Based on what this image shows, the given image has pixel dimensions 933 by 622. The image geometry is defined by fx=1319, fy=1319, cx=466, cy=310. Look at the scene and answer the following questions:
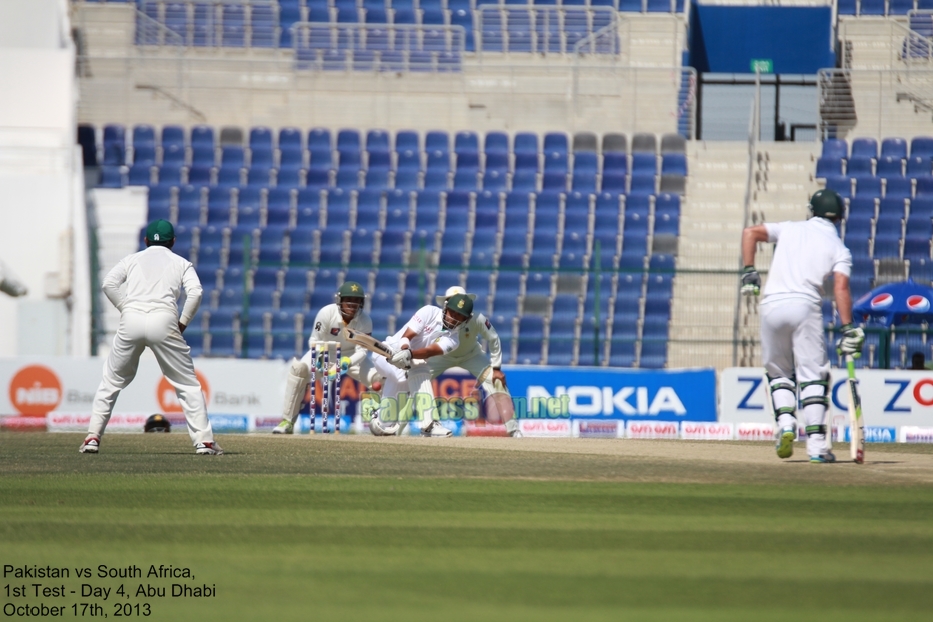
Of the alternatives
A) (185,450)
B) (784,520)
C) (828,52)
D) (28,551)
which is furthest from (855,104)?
(28,551)

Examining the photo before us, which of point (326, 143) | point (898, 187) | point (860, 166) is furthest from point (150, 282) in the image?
point (860, 166)

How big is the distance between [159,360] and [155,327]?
305mm

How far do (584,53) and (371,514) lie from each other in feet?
70.1

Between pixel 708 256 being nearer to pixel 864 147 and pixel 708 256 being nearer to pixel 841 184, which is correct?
pixel 841 184

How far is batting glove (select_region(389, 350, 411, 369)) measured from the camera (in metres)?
14.6

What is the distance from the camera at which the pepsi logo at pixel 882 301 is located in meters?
19.3

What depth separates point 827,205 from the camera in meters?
10.5

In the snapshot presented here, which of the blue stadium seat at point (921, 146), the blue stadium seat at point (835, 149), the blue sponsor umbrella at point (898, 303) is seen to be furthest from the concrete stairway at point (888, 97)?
the blue sponsor umbrella at point (898, 303)

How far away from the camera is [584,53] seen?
27.3 m

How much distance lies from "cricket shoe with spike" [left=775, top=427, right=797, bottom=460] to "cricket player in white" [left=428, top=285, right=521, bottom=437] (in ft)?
16.5

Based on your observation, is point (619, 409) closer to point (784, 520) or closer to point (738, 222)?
point (738, 222)

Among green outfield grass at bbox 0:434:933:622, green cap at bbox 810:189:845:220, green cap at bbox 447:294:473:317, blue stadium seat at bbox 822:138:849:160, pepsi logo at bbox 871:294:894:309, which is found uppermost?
blue stadium seat at bbox 822:138:849:160

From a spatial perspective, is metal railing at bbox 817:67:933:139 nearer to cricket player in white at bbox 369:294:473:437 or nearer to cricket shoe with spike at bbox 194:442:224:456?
cricket player in white at bbox 369:294:473:437

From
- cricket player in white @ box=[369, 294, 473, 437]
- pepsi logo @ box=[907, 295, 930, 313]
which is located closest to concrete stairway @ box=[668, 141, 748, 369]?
pepsi logo @ box=[907, 295, 930, 313]
